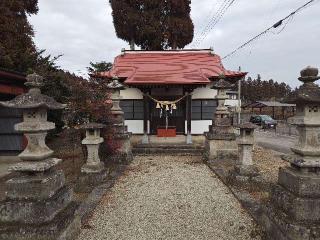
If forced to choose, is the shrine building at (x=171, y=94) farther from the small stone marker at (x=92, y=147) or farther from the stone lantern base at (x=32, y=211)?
the stone lantern base at (x=32, y=211)

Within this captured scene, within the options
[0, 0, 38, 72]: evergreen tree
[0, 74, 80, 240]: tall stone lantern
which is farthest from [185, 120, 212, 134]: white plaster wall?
[0, 74, 80, 240]: tall stone lantern

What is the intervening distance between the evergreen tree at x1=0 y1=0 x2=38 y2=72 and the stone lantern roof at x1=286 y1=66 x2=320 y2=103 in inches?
518

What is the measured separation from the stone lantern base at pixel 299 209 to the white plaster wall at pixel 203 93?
12.9 m

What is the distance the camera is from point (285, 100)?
466 centimetres

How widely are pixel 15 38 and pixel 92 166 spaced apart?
1099cm

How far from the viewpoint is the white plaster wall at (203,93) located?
1720cm

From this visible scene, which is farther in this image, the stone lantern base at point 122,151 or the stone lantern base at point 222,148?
the stone lantern base at point 222,148

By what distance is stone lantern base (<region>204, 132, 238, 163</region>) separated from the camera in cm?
1181

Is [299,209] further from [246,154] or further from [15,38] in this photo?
[15,38]

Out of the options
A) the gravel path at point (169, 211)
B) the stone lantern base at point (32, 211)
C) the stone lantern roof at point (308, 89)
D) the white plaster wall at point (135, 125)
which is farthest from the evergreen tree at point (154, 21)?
the stone lantern base at point (32, 211)

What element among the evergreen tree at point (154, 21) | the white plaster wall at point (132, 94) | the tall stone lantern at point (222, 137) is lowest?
the tall stone lantern at point (222, 137)

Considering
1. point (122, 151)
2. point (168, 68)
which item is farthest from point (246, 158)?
point (168, 68)

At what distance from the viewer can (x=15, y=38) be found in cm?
1577

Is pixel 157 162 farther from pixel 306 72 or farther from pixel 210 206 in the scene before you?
pixel 306 72
